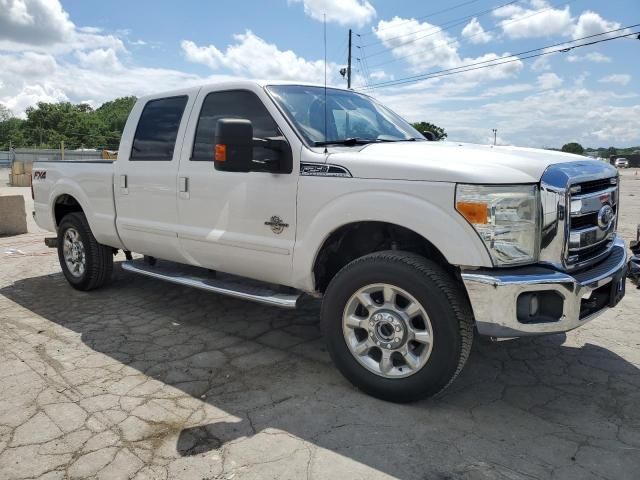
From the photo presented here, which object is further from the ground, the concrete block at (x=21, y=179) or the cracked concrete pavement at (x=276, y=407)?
the concrete block at (x=21, y=179)

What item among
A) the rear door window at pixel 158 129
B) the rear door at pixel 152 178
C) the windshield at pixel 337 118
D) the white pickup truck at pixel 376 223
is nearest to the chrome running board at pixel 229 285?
the white pickup truck at pixel 376 223

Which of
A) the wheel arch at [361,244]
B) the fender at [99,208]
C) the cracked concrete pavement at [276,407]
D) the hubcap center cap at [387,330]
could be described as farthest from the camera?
the fender at [99,208]

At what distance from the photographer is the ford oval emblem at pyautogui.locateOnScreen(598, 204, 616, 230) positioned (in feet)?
10.5

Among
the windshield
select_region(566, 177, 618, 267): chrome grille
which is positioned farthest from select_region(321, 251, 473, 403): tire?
the windshield

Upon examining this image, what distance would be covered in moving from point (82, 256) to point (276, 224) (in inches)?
119

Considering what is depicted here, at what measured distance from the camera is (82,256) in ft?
18.8

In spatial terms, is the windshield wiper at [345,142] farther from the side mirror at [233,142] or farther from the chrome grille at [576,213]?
the chrome grille at [576,213]

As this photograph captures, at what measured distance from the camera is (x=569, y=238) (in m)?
2.92

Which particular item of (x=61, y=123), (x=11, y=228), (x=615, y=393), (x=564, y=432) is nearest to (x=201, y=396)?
(x=564, y=432)

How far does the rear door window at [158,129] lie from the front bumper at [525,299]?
2.79 meters

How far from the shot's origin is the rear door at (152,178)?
14.6 feet

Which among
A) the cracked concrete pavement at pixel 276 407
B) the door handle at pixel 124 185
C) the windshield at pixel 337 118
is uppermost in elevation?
the windshield at pixel 337 118

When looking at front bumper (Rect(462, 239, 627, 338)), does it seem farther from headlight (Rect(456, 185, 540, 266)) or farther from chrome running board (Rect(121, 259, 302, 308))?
chrome running board (Rect(121, 259, 302, 308))

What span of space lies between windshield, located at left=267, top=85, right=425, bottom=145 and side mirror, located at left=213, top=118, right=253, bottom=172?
505 mm
